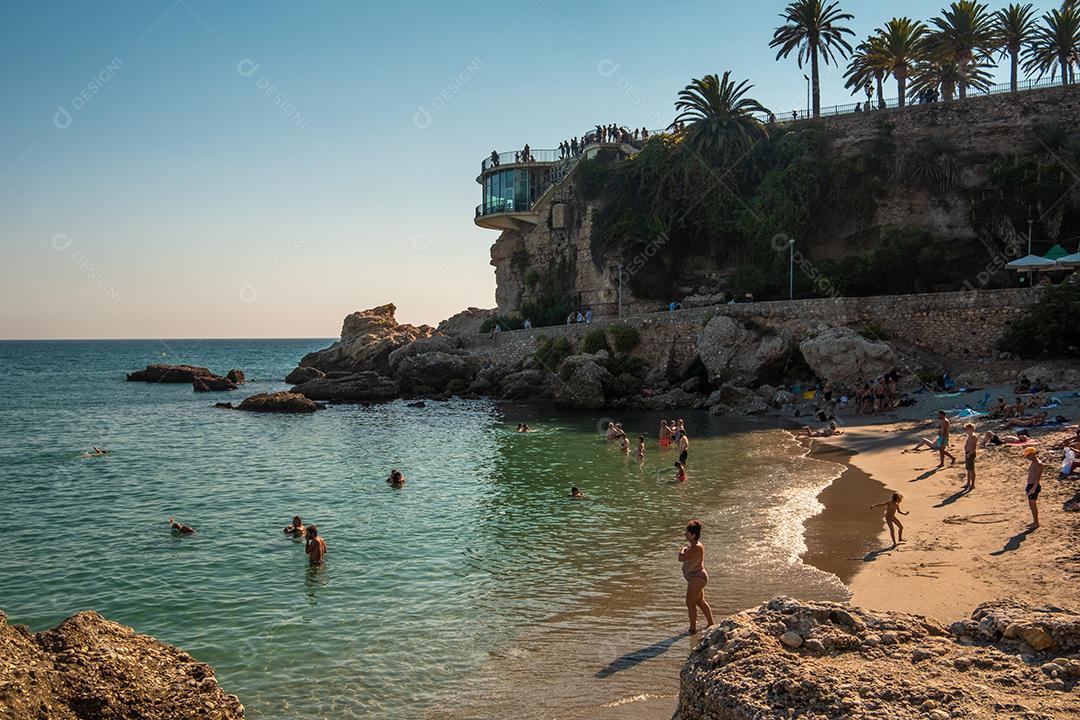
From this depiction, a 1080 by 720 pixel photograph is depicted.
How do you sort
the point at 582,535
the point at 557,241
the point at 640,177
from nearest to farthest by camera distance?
1. the point at 582,535
2. the point at 640,177
3. the point at 557,241

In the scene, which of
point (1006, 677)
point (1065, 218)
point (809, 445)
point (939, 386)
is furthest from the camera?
point (1065, 218)

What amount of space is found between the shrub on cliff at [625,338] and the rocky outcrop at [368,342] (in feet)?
56.1

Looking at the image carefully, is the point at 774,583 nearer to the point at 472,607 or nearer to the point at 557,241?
the point at 472,607

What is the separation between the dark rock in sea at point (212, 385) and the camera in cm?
5541

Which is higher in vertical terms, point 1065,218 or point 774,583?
point 1065,218

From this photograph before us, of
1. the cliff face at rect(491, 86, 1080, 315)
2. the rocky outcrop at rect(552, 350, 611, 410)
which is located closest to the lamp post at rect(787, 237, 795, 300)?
the cliff face at rect(491, 86, 1080, 315)

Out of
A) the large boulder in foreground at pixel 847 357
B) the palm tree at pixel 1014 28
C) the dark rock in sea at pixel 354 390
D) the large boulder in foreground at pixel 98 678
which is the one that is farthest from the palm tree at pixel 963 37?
the large boulder in foreground at pixel 98 678

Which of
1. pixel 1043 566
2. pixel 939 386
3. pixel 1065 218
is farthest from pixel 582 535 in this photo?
pixel 1065 218

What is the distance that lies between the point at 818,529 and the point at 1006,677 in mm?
10214

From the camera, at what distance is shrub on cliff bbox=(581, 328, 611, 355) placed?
40.9 metres

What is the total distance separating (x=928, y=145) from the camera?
4212 cm

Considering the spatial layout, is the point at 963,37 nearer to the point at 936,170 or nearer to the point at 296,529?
the point at 936,170

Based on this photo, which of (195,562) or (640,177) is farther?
(640,177)

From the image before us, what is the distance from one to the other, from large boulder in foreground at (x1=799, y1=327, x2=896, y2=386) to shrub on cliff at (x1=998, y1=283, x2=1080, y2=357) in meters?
4.40
